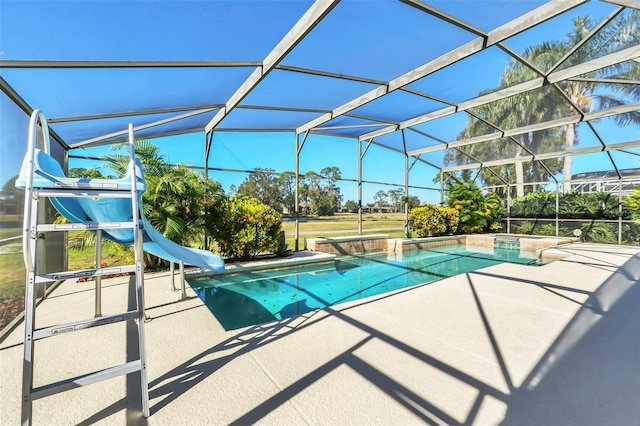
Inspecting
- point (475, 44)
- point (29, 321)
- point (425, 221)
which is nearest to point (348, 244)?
point (425, 221)

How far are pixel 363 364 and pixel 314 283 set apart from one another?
13.1ft

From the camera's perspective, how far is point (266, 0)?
3074 mm

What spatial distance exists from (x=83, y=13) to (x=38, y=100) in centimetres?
187

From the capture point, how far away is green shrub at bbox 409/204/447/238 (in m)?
12.1

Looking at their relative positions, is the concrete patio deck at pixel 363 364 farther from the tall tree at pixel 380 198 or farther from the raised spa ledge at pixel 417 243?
the tall tree at pixel 380 198

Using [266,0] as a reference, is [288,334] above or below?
below

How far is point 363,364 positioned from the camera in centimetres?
233

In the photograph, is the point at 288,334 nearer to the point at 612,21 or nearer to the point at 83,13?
the point at 83,13

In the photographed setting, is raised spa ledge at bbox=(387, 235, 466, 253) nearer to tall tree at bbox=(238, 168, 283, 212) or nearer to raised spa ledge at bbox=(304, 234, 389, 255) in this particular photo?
raised spa ledge at bbox=(304, 234, 389, 255)

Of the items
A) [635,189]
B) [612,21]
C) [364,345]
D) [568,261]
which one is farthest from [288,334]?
[635,189]

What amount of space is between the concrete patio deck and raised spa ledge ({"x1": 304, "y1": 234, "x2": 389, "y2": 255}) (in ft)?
17.7

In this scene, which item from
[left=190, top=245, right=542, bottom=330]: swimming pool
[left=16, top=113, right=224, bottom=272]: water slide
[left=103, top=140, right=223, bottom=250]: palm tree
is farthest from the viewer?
[left=103, top=140, right=223, bottom=250]: palm tree

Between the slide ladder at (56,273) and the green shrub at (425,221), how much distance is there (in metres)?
11.4

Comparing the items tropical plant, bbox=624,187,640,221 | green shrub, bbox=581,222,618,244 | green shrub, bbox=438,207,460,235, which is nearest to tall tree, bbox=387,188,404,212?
green shrub, bbox=438,207,460,235
